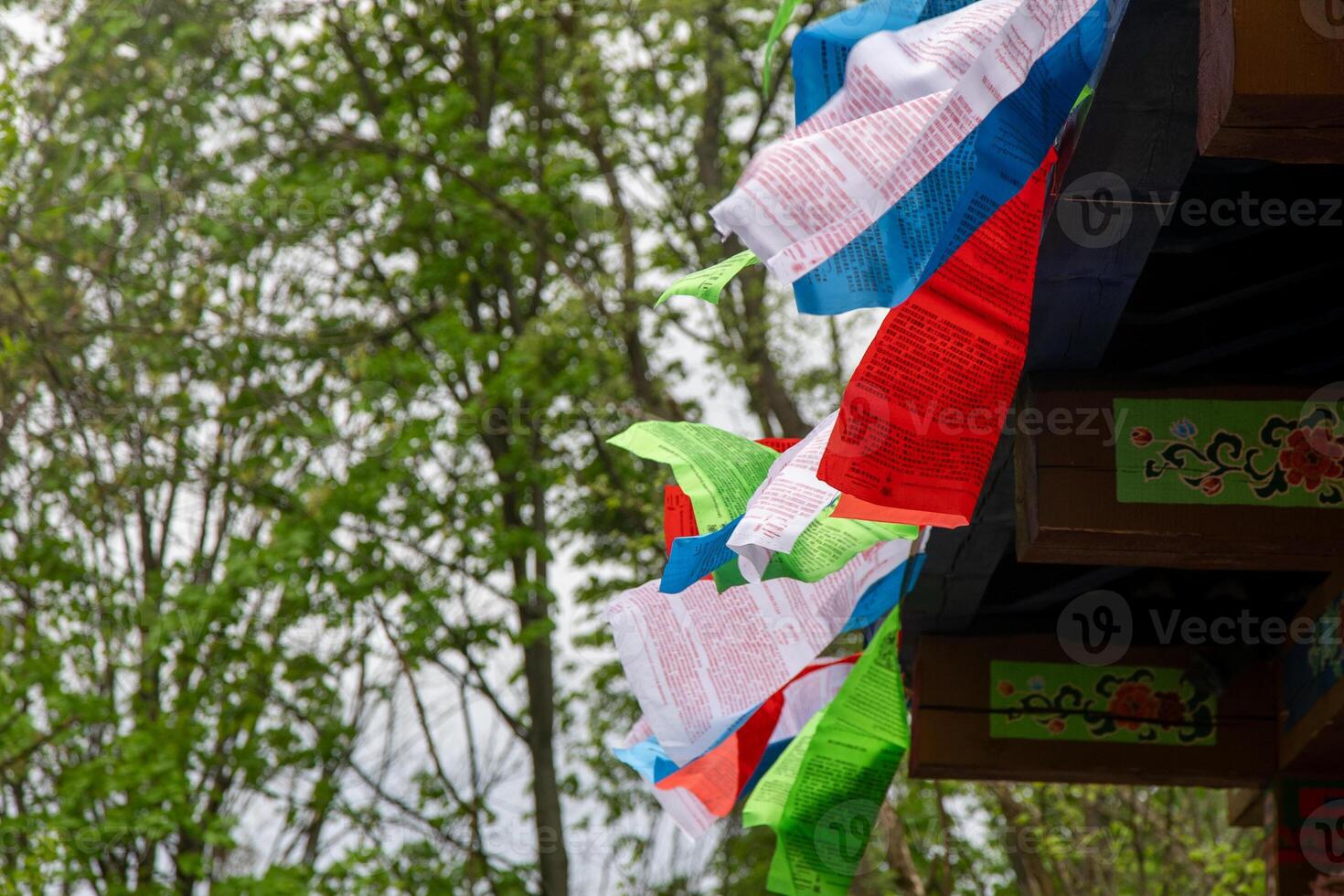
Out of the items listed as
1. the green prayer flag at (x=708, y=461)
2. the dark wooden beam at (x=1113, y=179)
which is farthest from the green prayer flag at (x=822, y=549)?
the dark wooden beam at (x=1113, y=179)

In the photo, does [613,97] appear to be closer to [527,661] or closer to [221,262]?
[221,262]

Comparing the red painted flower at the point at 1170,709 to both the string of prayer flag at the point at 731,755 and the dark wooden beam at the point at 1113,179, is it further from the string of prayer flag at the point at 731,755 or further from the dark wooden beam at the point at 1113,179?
the dark wooden beam at the point at 1113,179

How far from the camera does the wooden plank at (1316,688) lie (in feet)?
10.1

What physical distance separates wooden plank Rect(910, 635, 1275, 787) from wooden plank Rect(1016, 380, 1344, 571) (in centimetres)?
116

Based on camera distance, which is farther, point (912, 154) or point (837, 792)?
point (837, 792)

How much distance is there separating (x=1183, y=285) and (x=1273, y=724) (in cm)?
162

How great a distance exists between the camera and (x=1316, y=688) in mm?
3258

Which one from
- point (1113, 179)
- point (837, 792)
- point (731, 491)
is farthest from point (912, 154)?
point (837, 792)

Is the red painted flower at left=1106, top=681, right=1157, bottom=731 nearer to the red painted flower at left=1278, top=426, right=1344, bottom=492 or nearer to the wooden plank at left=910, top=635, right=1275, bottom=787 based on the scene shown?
the wooden plank at left=910, top=635, right=1275, bottom=787

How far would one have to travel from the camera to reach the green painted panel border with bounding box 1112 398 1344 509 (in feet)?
8.30

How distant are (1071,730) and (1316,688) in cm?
61

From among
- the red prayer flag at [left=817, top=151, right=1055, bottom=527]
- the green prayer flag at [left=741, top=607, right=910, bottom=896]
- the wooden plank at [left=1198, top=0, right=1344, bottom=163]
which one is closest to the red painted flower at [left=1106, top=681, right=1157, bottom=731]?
the green prayer flag at [left=741, top=607, right=910, bottom=896]

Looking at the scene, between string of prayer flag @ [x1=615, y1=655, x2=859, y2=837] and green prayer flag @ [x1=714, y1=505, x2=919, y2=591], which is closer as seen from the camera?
green prayer flag @ [x1=714, y1=505, x2=919, y2=591]

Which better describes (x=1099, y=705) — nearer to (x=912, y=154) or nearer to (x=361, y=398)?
(x=912, y=154)
